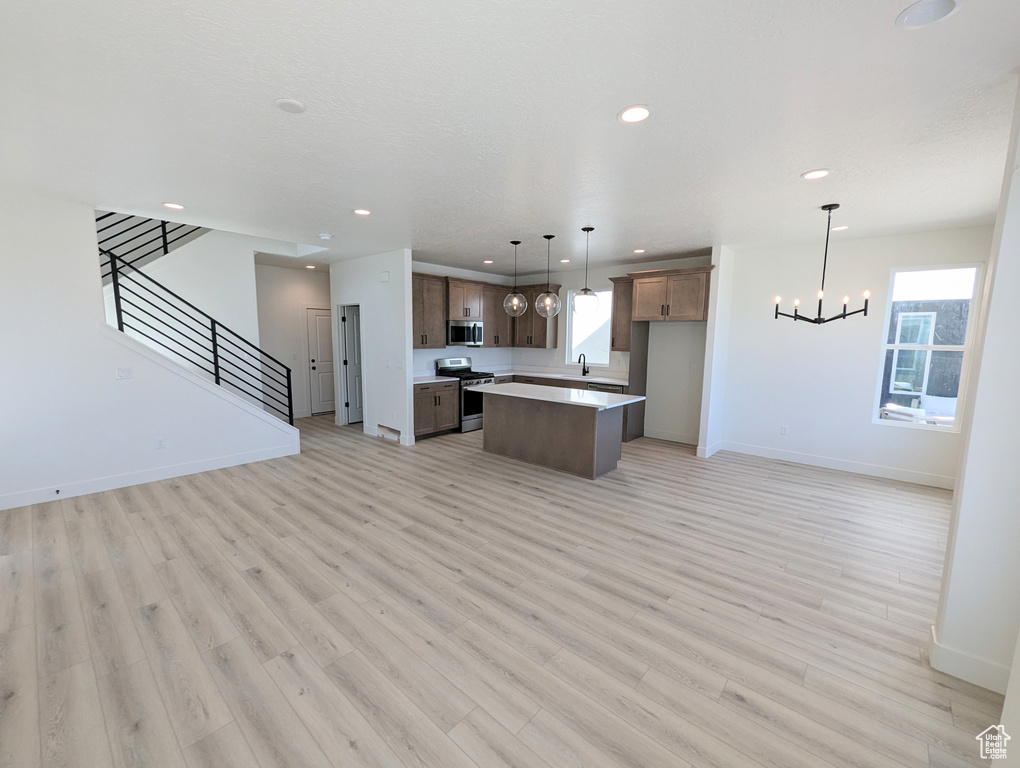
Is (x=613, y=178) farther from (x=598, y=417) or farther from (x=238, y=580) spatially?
(x=238, y=580)

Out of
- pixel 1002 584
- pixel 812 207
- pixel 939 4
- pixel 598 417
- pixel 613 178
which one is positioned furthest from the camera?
pixel 598 417

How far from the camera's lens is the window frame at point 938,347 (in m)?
4.38

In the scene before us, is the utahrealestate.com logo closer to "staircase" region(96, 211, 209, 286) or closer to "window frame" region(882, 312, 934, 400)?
"window frame" region(882, 312, 934, 400)

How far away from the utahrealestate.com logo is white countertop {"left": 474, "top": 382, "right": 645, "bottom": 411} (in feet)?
10.2

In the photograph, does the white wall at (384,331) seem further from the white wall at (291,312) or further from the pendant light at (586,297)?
the pendant light at (586,297)

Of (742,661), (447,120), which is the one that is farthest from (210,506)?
(742,661)

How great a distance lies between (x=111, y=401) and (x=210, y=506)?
1.61 metres

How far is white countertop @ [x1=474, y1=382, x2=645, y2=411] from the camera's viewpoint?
4.62m

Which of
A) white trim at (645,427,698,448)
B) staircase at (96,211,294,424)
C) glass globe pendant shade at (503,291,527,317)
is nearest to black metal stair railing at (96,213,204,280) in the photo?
staircase at (96,211,294,424)

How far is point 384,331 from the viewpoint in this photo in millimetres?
6238

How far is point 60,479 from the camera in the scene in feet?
13.0

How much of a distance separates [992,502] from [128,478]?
669cm

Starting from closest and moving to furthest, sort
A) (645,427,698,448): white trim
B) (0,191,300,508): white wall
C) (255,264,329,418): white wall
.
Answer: (0,191,300,508): white wall
(645,427,698,448): white trim
(255,264,329,418): white wall

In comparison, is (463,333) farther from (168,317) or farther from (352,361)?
(168,317)
